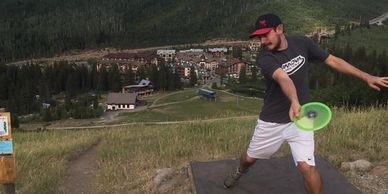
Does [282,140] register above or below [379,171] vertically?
above

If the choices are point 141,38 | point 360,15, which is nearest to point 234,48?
point 141,38

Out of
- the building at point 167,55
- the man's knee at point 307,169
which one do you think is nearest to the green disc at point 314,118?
the man's knee at point 307,169

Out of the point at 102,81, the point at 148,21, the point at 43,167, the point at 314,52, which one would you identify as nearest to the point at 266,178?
the point at 314,52

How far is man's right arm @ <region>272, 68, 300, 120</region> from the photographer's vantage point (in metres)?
3.73

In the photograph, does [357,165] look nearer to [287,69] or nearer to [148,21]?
[287,69]

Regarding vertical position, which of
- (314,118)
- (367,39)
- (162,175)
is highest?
(367,39)

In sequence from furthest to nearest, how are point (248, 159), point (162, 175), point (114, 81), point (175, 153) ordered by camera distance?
point (114, 81)
point (175, 153)
point (162, 175)
point (248, 159)

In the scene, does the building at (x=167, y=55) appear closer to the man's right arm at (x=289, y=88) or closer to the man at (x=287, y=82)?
the man at (x=287, y=82)

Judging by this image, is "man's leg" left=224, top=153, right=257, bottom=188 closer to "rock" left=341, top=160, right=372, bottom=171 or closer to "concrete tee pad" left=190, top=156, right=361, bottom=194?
"concrete tee pad" left=190, top=156, right=361, bottom=194

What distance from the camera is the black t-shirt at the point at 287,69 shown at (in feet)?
13.9

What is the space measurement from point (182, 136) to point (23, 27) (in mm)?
164734

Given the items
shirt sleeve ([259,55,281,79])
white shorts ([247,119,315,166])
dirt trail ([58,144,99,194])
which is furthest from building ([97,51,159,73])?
shirt sleeve ([259,55,281,79])

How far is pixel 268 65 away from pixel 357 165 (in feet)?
8.36

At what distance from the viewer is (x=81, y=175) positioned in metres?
6.99
